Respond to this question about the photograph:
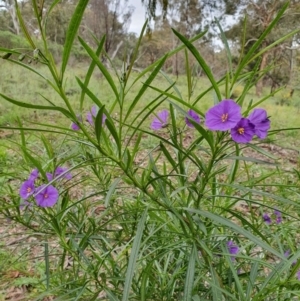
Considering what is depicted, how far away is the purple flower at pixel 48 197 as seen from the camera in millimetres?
657

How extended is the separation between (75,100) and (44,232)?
4564 millimetres

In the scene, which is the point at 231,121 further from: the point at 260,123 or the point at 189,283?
the point at 189,283

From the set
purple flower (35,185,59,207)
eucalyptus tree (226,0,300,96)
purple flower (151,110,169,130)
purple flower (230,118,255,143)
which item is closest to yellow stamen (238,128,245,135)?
purple flower (230,118,255,143)

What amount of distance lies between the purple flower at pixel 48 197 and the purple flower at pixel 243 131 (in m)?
0.36

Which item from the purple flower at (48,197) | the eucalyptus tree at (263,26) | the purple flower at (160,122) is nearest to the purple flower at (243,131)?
the purple flower at (160,122)

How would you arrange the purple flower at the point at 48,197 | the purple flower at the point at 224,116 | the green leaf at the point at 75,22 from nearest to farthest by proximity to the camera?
the green leaf at the point at 75,22, the purple flower at the point at 224,116, the purple flower at the point at 48,197

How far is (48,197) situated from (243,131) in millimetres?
393

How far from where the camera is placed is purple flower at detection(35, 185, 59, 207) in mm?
657

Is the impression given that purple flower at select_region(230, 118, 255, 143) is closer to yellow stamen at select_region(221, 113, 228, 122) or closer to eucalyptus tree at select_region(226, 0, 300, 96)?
yellow stamen at select_region(221, 113, 228, 122)

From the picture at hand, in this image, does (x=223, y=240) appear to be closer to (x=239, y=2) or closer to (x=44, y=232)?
(x=44, y=232)

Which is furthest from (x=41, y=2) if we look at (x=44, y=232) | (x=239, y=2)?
(x=239, y=2)

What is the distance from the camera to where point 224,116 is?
1.70 ft

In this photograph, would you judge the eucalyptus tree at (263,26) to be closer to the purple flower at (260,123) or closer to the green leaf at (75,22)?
the purple flower at (260,123)

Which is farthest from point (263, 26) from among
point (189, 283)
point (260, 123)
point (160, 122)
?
point (189, 283)
